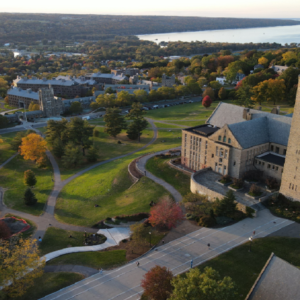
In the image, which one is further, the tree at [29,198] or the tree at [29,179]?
the tree at [29,179]

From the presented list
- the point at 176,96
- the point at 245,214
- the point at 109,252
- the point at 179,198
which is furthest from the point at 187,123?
the point at 109,252

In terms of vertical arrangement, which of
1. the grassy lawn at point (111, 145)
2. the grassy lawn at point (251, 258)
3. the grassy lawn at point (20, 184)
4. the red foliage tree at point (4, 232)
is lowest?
the grassy lawn at point (20, 184)

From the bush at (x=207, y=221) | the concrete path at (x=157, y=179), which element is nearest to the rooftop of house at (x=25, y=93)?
the concrete path at (x=157, y=179)

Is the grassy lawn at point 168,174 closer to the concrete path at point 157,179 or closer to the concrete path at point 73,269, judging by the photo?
the concrete path at point 157,179

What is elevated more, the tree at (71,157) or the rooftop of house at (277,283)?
the rooftop of house at (277,283)

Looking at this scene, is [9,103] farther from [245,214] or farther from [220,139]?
[245,214]

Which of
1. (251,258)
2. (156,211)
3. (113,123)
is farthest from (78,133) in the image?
(251,258)

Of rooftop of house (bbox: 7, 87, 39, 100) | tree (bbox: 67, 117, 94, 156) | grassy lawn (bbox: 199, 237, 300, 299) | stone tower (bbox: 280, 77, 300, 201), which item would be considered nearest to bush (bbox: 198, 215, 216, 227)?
grassy lawn (bbox: 199, 237, 300, 299)
